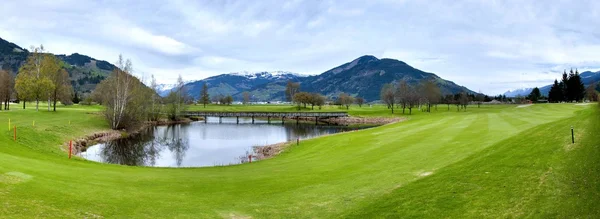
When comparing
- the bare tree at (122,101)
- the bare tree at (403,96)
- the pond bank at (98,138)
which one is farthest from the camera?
the bare tree at (403,96)

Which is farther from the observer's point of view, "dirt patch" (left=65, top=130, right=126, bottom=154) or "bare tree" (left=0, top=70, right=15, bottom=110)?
"bare tree" (left=0, top=70, right=15, bottom=110)

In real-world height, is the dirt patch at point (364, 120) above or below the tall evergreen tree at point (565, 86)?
below

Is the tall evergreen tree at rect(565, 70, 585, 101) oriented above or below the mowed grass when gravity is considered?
above

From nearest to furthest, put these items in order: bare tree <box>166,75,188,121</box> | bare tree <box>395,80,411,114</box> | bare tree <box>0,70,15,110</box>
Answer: bare tree <box>0,70,15,110</box> → bare tree <box>166,75,188,121</box> → bare tree <box>395,80,411,114</box>

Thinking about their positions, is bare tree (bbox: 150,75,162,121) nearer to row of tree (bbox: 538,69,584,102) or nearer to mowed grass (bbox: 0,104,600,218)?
mowed grass (bbox: 0,104,600,218)

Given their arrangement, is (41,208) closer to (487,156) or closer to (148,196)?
(148,196)

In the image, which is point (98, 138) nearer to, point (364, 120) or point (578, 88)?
point (364, 120)

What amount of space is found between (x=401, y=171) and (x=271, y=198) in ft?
21.8

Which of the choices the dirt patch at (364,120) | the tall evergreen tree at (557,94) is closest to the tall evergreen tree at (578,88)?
the tall evergreen tree at (557,94)

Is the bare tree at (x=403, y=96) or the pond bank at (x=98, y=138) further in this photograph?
the bare tree at (x=403, y=96)

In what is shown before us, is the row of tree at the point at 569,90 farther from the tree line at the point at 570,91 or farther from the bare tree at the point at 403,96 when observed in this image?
the bare tree at the point at 403,96

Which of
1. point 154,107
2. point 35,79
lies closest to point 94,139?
point 35,79

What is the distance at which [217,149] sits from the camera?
47.5 metres

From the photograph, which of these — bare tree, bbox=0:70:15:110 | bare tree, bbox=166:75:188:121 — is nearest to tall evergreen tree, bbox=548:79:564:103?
bare tree, bbox=166:75:188:121
